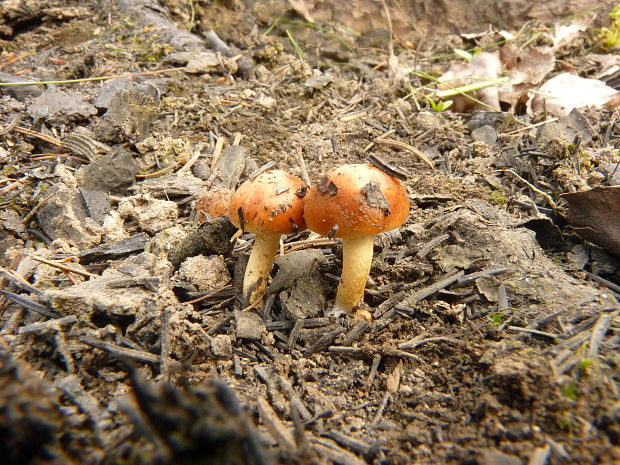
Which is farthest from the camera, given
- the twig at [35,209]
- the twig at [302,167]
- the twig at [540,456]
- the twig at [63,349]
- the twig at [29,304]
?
the twig at [302,167]

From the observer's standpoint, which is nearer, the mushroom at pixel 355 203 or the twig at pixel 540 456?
the twig at pixel 540 456

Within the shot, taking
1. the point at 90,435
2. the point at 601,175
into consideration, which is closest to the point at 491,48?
the point at 601,175

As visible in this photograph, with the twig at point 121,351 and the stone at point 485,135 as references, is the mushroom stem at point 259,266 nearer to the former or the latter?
the twig at point 121,351

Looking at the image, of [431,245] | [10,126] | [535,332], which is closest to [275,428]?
[535,332]

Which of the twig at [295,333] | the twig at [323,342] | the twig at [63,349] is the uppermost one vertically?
the twig at [63,349]

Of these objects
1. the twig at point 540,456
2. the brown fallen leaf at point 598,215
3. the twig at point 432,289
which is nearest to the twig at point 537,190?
the brown fallen leaf at point 598,215

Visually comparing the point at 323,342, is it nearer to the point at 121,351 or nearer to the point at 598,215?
the point at 121,351

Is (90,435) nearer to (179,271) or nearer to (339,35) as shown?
(179,271)

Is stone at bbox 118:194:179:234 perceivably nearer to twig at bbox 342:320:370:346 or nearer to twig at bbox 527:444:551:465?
twig at bbox 342:320:370:346
